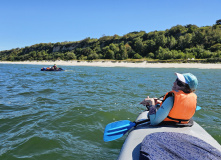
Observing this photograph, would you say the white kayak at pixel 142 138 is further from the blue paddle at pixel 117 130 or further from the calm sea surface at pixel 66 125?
the calm sea surface at pixel 66 125

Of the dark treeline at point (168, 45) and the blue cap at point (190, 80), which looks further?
the dark treeline at point (168, 45)

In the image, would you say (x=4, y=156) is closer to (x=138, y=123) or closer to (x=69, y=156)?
(x=69, y=156)

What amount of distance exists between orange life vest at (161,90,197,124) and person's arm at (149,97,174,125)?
6 centimetres

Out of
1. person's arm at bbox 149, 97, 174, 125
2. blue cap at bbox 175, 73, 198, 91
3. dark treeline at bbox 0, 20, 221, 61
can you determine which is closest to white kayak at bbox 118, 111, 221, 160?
person's arm at bbox 149, 97, 174, 125

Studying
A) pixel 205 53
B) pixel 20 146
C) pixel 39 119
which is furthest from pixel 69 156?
pixel 205 53

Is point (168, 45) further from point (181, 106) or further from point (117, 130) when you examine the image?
point (181, 106)

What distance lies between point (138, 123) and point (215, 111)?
4.05 metres

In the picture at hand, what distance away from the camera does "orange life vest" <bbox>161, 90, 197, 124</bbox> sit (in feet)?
8.31

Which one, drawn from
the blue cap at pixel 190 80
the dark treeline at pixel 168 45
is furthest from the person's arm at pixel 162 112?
the dark treeline at pixel 168 45

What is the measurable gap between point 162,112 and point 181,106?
31cm

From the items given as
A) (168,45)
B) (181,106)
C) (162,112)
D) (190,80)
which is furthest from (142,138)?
(168,45)

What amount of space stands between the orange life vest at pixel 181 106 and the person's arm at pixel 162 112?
63mm

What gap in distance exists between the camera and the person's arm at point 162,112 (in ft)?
8.46

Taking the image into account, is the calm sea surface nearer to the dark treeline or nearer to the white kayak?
the white kayak
